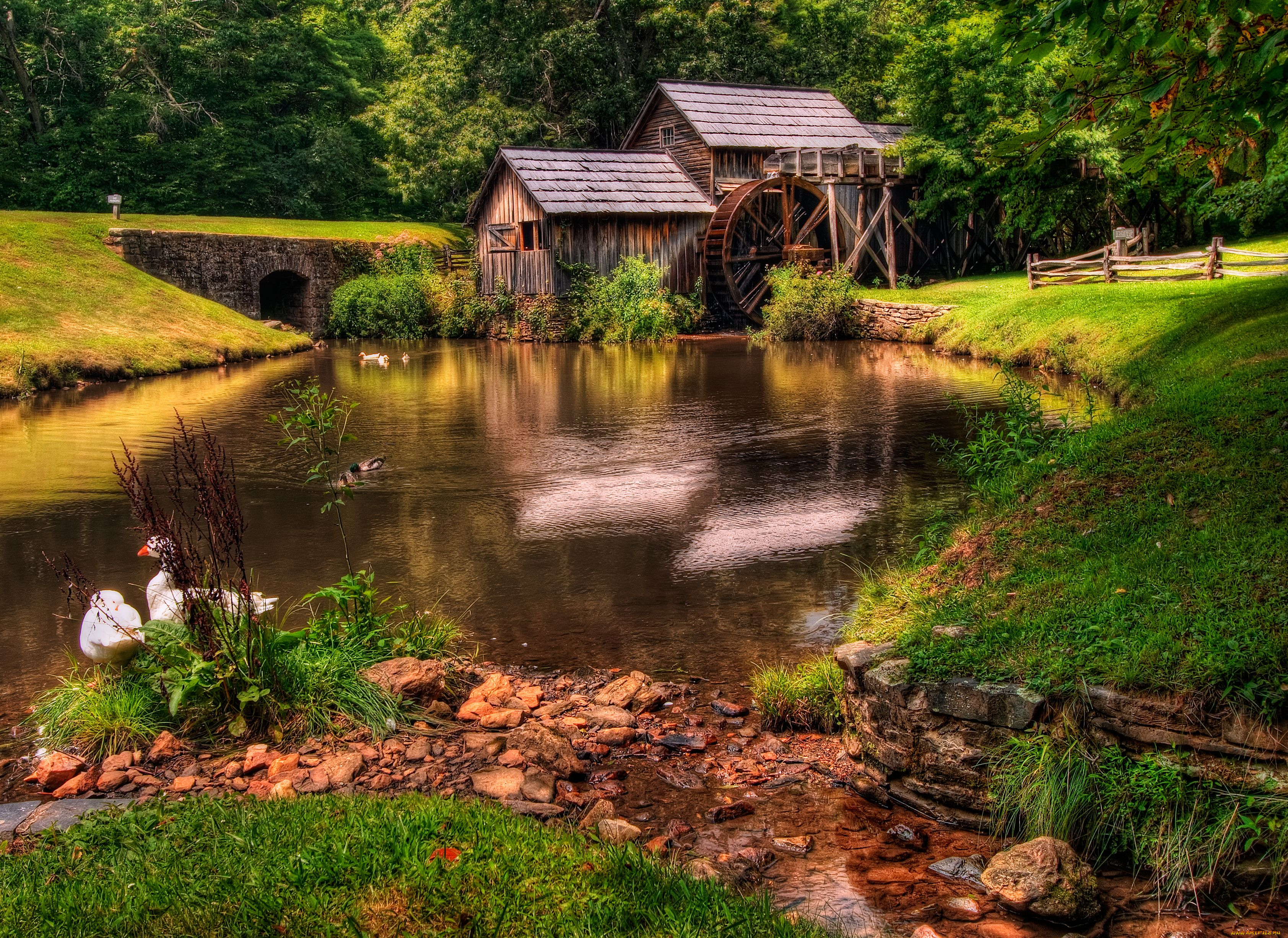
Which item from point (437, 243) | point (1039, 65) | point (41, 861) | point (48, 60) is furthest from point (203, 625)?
point (48, 60)

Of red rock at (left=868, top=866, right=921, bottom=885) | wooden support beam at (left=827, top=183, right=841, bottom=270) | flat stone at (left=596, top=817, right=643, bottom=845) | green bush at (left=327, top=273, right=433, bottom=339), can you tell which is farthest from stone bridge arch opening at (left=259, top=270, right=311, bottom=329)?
red rock at (left=868, top=866, right=921, bottom=885)

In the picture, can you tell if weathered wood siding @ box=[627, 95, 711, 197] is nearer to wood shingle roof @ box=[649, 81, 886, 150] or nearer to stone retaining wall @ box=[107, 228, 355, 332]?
wood shingle roof @ box=[649, 81, 886, 150]

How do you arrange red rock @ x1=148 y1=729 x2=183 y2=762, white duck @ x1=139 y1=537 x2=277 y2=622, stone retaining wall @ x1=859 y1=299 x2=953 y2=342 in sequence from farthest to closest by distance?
stone retaining wall @ x1=859 y1=299 x2=953 y2=342
white duck @ x1=139 y1=537 x2=277 y2=622
red rock @ x1=148 y1=729 x2=183 y2=762

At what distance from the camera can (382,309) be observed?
115 ft

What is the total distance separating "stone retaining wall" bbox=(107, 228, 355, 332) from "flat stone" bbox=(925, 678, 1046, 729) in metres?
30.7

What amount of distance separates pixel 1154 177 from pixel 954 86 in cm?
2428

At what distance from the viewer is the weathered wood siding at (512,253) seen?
3105 centimetres

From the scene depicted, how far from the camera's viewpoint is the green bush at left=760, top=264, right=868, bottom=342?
28.8 m

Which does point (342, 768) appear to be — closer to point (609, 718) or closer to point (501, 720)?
point (501, 720)

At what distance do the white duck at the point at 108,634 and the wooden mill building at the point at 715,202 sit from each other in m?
24.6

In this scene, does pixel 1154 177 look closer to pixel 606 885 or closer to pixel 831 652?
pixel 831 652

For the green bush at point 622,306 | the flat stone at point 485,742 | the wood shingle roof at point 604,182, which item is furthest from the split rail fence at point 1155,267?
the flat stone at point 485,742

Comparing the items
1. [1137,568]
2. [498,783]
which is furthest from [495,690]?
[1137,568]

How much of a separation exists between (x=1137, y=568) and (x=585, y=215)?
1016 inches
